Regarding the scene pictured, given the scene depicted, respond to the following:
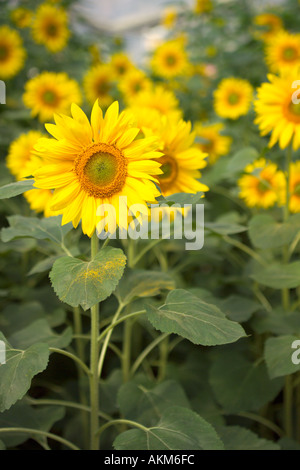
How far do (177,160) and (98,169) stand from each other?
25 centimetres

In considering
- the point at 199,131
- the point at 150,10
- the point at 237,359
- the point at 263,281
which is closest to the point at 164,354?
the point at 237,359

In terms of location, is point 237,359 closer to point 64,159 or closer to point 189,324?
point 189,324

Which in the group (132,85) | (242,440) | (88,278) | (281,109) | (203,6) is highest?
(203,6)

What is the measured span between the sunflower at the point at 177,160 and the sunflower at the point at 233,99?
884 millimetres

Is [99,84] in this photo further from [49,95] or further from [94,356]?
[94,356]

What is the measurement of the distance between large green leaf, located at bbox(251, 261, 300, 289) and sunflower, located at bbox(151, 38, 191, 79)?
4.63ft

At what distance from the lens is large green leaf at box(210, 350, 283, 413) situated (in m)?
0.98

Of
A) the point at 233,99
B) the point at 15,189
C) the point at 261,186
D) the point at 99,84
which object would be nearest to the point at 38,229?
the point at 15,189

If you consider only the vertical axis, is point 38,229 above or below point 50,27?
below

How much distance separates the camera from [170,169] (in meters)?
0.88

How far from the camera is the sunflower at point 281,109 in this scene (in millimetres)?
972

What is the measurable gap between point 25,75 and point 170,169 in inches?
62.5

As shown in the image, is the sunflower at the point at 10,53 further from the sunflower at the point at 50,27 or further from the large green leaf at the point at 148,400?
the large green leaf at the point at 148,400

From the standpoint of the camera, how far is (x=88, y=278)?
A: 0.65 m
